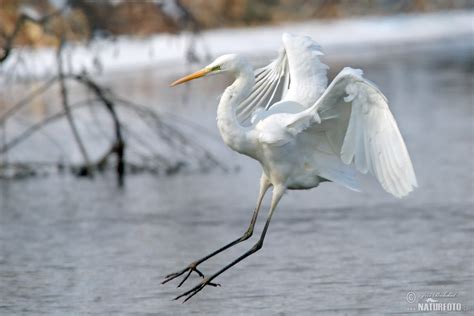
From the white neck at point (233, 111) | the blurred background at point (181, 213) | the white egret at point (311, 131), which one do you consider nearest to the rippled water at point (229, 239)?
the blurred background at point (181, 213)

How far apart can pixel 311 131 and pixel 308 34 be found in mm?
26365

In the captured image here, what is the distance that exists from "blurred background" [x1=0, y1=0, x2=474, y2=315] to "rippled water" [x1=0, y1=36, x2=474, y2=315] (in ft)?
0.06

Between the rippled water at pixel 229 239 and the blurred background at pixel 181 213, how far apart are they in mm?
19

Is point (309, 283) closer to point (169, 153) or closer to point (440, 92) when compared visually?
point (169, 153)

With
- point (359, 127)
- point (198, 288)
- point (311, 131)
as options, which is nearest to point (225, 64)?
point (311, 131)

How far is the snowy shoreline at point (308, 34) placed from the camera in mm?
26938

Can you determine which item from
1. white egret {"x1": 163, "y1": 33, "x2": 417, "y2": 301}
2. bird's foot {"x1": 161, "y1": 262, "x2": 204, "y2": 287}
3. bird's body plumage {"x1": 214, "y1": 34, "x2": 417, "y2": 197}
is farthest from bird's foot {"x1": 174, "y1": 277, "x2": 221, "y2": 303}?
bird's body plumage {"x1": 214, "y1": 34, "x2": 417, "y2": 197}

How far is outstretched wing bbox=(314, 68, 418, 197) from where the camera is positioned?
7.61 metres

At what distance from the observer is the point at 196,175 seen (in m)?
13.5

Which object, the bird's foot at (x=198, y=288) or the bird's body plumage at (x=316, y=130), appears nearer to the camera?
the bird's body plumage at (x=316, y=130)

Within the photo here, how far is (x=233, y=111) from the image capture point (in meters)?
8.06

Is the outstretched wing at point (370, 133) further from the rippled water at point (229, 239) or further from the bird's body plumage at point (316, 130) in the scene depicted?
the rippled water at point (229, 239)

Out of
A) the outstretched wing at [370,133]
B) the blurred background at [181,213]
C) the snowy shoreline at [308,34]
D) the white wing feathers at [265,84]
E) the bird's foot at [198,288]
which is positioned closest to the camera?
the outstretched wing at [370,133]

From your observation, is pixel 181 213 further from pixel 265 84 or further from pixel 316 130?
pixel 316 130
